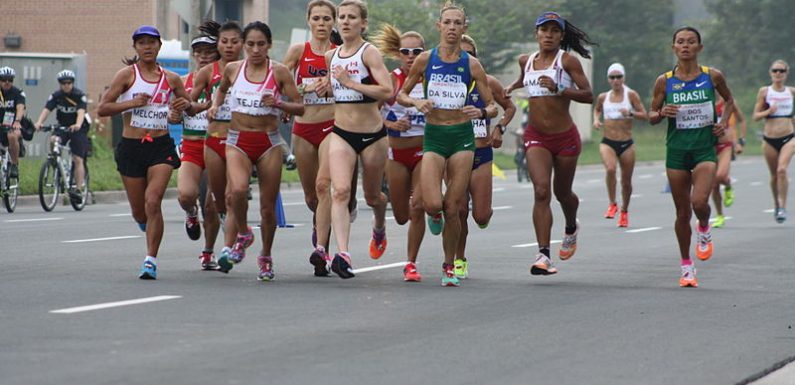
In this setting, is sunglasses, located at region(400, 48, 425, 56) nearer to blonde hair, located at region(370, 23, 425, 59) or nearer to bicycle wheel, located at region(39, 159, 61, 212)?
blonde hair, located at region(370, 23, 425, 59)

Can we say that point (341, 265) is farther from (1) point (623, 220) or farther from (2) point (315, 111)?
(1) point (623, 220)

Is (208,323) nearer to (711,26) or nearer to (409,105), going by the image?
(409,105)

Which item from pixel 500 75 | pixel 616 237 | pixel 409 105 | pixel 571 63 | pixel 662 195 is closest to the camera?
pixel 409 105

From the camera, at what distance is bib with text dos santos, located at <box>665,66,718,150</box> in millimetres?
13445

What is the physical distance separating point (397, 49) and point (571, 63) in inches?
55.2

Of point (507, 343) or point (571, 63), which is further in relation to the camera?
point (571, 63)

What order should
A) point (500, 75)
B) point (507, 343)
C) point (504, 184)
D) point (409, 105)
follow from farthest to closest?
point (500, 75), point (504, 184), point (409, 105), point (507, 343)

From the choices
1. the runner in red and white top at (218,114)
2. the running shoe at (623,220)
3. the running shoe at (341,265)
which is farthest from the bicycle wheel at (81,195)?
the running shoe at (341,265)

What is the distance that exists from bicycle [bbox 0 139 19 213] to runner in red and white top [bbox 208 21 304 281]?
1196cm

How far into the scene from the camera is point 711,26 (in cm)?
10362

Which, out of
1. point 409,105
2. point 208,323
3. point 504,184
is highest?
point 409,105

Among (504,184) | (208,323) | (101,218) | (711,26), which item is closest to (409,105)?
(208,323)

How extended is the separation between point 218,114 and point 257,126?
541 millimetres

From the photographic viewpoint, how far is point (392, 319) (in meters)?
10.6
